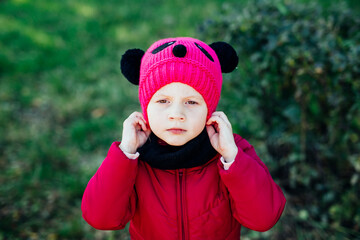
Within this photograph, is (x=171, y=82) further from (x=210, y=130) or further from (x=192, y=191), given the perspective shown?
(x=192, y=191)

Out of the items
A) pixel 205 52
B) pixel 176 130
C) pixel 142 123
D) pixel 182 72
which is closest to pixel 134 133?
pixel 142 123

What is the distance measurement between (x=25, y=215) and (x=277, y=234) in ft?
7.34

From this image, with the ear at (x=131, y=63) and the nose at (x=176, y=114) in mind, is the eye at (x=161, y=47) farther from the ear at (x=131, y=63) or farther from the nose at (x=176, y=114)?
the nose at (x=176, y=114)

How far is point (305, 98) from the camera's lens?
2.59 metres

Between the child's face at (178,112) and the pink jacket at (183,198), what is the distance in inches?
7.9

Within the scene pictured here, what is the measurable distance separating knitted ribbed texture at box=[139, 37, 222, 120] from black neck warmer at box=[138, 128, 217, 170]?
0.15m

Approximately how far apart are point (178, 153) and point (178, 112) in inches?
8.5

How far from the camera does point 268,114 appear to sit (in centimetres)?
298

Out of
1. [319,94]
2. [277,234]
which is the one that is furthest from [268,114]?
[277,234]

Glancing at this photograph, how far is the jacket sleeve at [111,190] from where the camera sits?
1553mm

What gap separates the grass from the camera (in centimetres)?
305

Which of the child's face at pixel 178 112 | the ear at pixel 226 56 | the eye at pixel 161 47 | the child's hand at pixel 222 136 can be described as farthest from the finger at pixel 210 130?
the eye at pixel 161 47

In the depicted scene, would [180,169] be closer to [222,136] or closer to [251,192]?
[222,136]

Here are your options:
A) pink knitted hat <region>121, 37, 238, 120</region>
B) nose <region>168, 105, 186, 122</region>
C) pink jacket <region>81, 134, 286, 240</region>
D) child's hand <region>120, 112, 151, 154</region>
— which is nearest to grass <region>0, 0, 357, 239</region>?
pink jacket <region>81, 134, 286, 240</region>
